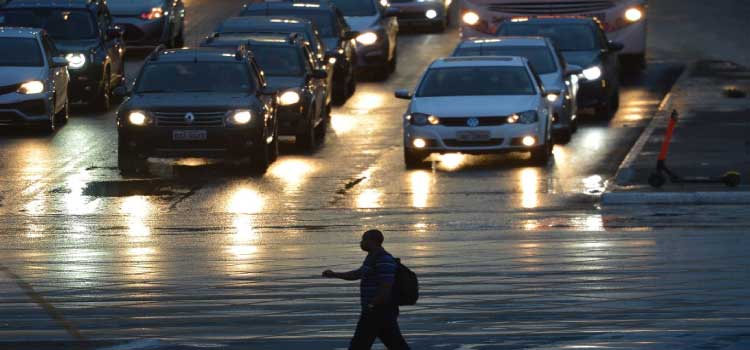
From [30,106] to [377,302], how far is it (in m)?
17.9

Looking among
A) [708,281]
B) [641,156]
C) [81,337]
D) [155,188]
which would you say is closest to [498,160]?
[641,156]

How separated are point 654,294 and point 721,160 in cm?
A: 963

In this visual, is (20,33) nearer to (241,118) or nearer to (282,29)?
(282,29)

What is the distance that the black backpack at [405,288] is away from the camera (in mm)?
11016

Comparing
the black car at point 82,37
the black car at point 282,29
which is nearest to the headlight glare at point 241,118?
the black car at point 282,29

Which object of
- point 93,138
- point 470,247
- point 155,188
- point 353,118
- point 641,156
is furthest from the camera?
point 353,118

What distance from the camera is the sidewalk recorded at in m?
20.5

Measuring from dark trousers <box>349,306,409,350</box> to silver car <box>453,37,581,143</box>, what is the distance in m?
16.0

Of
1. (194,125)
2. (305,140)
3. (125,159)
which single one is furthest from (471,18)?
(125,159)

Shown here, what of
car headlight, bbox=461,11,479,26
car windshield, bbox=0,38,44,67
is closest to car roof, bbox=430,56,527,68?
car windshield, bbox=0,38,44,67

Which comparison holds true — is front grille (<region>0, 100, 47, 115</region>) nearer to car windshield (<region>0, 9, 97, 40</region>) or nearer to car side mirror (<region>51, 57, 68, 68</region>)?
car side mirror (<region>51, 57, 68, 68</region>)

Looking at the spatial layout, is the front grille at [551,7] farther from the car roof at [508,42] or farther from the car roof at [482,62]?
the car roof at [482,62]

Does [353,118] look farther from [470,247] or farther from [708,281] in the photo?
[708,281]

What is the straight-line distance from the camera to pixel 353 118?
101 feet
